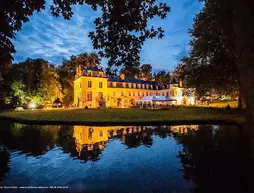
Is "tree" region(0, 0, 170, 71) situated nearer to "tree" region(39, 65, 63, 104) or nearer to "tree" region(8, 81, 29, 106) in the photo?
"tree" region(39, 65, 63, 104)

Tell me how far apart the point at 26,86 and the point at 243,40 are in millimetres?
56060

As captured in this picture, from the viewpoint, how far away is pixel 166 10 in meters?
4.86

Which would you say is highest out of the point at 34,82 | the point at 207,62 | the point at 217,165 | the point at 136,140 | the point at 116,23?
the point at 34,82

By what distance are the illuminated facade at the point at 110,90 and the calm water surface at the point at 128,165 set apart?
84.8 ft

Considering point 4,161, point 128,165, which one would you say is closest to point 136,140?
point 128,165

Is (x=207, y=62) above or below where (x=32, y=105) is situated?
above

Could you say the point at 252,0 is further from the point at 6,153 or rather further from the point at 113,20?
the point at 6,153

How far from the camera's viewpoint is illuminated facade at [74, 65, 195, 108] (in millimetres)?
44562

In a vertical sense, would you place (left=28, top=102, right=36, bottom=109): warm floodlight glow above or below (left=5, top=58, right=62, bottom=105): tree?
below

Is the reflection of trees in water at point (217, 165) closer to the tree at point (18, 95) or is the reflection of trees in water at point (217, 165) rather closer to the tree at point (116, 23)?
the tree at point (116, 23)

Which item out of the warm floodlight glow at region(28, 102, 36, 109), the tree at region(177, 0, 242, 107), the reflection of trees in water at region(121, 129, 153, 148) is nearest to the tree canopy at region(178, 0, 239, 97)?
the tree at region(177, 0, 242, 107)

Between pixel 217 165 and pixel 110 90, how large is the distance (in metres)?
47.4

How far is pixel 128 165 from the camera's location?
7297 mm

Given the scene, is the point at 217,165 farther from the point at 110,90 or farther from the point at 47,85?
the point at 47,85
